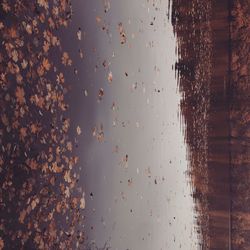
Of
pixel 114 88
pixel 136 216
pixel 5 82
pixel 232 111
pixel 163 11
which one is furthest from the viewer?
pixel 232 111

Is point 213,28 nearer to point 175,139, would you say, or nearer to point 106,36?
point 175,139

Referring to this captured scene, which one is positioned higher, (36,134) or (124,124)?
(124,124)

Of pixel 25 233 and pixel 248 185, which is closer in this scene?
pixel 25 233

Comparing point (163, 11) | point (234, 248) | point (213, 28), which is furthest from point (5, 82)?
point (234, 248)

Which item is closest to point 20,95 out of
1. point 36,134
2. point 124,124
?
point 36,134

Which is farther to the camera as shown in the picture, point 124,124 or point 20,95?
point 124,124

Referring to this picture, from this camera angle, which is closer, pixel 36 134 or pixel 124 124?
pixel 36 134

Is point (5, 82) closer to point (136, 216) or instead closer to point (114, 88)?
point (114, 88)

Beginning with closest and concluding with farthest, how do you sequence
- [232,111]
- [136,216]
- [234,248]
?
[136,216] → [232,111] → [234,248]

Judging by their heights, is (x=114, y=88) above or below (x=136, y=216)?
above

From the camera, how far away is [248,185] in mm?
2414

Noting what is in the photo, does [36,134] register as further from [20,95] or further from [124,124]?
[124,124]

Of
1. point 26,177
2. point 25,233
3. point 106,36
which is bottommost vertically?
point 25,233

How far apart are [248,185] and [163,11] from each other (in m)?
1.14
